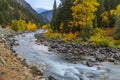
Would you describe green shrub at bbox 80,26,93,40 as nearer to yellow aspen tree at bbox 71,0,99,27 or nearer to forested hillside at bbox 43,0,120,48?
forested hillside at bbox 43,0,120,48

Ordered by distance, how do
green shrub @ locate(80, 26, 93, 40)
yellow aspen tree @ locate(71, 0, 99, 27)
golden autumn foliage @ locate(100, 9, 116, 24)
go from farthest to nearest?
golden autumn foliage @ locate(100, 9, 116, 24) < yellow aspen tree @ locate(71, 0, 99, 27) < green shrub @ locate(80, 26, 93, 40)

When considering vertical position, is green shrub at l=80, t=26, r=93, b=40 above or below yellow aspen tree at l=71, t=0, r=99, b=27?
below

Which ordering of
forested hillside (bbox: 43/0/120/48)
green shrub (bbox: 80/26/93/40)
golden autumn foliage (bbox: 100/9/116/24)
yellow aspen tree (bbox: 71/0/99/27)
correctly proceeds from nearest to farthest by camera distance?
forested hillside (bbox: 43/0/120/48)
green shrub (bbox: 80/26/93/40)
yellow aspen tree (bbox: 71/0/99/27)
golden autumn foliage (bbox: 100/9/116/24)

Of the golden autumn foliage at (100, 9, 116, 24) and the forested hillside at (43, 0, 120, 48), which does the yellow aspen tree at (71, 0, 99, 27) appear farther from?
the golden autumn foliage at (100, 9, 116, 24)

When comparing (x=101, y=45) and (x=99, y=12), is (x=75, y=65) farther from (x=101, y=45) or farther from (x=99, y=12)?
(x=99, y=12)

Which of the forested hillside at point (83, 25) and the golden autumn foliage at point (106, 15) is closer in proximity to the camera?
the forested hillside at point (83, 25)

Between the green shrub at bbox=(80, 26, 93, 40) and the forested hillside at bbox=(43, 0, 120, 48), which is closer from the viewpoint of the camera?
the forested hillside at bbox=(43, 0, 120, 48)

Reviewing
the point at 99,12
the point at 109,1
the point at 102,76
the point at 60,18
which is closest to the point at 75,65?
the point at 102,76

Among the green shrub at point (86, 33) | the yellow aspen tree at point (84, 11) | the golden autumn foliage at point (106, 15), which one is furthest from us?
the golden autumn foliage at point (106, 15)

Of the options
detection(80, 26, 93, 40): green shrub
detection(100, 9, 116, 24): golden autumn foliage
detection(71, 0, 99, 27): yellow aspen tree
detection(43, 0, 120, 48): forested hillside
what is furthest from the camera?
detection(100, 9, 116, 24): golden autumn foliage

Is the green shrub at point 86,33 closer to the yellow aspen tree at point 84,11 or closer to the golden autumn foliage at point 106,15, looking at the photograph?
the yellow aspen tree at point 84,11

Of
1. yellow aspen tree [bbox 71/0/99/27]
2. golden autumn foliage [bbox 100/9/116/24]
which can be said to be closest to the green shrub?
yellow aspen tree [bbox 71/0/99/27]

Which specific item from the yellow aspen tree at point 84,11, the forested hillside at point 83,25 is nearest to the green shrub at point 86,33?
the forested hillside at point 83,25

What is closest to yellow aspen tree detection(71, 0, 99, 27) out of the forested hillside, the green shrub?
the forested hillside
